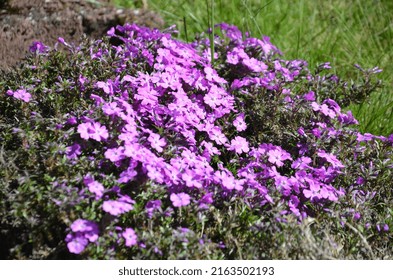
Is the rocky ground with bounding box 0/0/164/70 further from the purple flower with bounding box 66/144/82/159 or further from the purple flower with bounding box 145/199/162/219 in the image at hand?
the purple flower with bounding box 145/199/162/219

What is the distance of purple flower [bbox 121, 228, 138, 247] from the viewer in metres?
2.45

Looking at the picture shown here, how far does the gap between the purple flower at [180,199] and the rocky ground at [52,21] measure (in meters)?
1.89

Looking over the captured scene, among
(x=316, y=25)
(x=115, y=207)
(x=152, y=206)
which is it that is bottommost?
(x=316, y=25)

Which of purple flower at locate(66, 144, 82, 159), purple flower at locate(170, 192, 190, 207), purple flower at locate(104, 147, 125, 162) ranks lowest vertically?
purple flower at locate(170, 192, 190, 207)

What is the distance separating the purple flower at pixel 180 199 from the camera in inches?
101

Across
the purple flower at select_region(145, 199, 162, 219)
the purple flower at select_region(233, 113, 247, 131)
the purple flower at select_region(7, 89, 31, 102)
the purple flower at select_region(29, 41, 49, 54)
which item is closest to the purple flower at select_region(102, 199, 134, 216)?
the purple flower at select_region(145, 199, 162, 219)

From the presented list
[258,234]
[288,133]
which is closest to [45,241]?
[258,234]

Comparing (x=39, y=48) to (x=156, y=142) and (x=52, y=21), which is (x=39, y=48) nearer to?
(x=52, y=21)

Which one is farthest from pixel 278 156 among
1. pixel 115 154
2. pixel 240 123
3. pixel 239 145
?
pixel 115 154

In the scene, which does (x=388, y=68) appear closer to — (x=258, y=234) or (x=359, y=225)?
(x=359, y=225)

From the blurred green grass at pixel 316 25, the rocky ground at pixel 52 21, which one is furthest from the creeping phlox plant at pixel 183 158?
the blurred green grass at pixel 316 25

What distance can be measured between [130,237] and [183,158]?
592mm

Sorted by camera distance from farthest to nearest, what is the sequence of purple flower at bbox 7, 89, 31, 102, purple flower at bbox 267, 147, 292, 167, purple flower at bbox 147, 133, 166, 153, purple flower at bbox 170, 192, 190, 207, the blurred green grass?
the blurred green grass → purple flower at bbox 267, 147, 292, 167 → purple flower at bbox 7, 89, 31, 102 → purple flower at bbox 147, 133, 166, 153 → purple flower at bbox 170, 192, 190, 207

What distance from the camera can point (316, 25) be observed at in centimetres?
518
